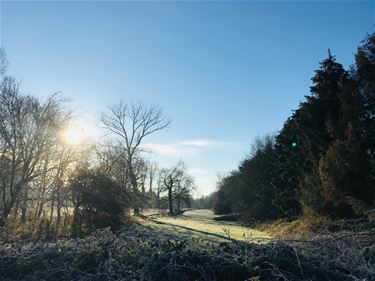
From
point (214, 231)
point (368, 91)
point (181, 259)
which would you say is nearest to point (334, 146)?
point (368, 91)

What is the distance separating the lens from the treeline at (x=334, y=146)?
17438 mm

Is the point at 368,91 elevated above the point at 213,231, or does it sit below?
above

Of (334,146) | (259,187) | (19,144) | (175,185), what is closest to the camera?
(334,146)

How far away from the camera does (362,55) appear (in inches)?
695

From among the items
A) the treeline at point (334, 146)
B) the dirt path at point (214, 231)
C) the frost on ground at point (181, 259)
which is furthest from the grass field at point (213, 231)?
the treeline at point (334, 146)

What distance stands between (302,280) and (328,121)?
1514cm

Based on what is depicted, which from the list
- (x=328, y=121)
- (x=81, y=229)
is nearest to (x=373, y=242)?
(x=328, y=121)

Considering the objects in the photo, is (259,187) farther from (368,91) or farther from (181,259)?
(181,259)

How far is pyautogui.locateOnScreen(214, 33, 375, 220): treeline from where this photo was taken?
17438 mm

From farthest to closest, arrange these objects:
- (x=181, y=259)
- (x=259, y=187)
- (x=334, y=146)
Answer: (x=259, y=187), (x=334, y=146), (x=181, y=259)

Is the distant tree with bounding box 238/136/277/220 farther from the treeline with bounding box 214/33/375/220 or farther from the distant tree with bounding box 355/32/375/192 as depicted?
the distant tree with bounding box 355/32/375/192

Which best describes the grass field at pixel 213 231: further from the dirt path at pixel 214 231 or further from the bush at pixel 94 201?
the bush at pixel 94 201

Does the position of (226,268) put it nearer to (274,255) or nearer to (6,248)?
(274,255)

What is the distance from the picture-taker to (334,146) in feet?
59.4
